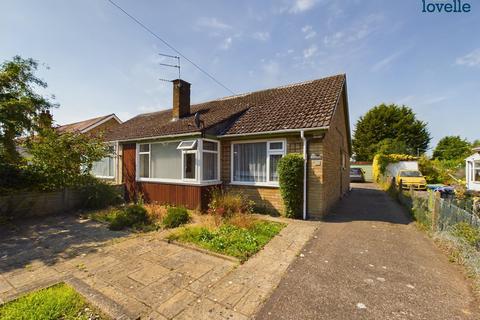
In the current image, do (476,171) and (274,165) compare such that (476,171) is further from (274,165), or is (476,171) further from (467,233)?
(274,165)

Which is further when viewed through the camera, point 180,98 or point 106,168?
point 106,168

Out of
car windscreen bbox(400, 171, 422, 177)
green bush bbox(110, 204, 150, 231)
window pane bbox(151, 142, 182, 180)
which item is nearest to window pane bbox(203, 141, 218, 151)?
window pane bbox(151, 142, 182, 180)

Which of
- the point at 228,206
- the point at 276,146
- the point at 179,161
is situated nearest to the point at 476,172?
the point at 276,146

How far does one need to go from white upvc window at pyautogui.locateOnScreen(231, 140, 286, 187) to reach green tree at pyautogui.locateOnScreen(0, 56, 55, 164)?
26.1ft

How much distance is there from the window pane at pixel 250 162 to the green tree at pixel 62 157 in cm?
605

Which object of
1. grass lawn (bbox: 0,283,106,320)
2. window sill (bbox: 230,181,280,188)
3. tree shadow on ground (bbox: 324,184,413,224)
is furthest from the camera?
window sill (bbox: 230,181,280,188)

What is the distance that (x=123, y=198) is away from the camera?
429 inches

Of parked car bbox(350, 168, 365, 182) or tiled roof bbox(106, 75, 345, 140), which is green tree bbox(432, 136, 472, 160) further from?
tiled roof bbox(106, 75, 345, 140)

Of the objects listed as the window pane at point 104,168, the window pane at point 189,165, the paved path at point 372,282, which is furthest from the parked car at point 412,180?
the window pane at point 104,168

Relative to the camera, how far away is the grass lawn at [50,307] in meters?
2.76

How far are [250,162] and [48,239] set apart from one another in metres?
6.48

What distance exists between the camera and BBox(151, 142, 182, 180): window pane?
30.5 feet

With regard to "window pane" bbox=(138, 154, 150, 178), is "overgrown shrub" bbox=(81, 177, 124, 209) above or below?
below

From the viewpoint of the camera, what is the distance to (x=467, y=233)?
15.1 ft
